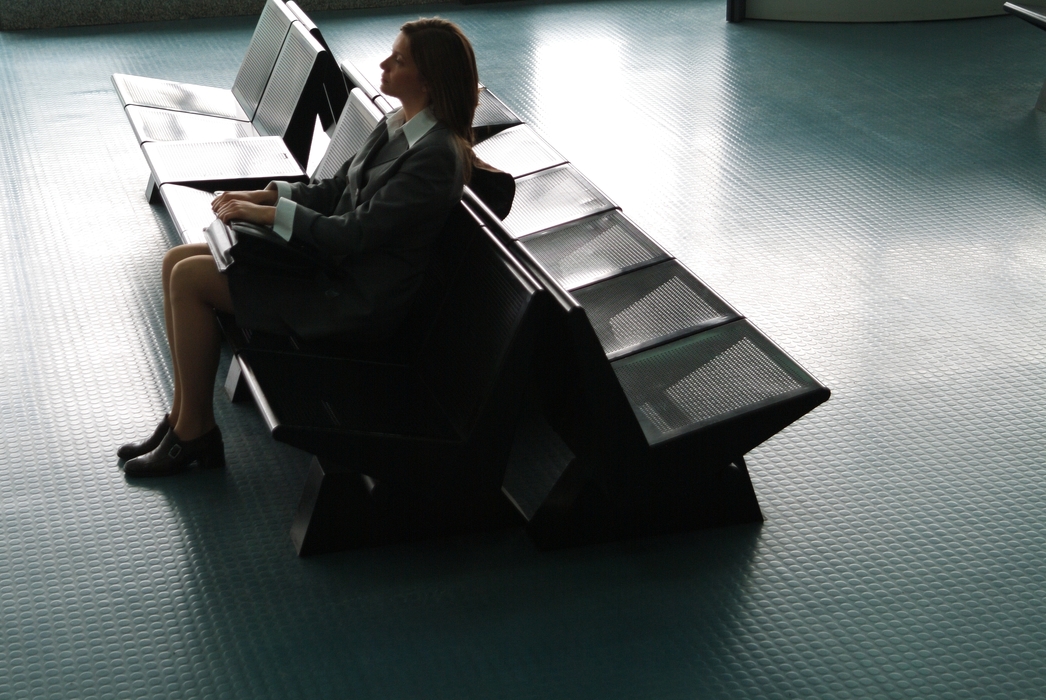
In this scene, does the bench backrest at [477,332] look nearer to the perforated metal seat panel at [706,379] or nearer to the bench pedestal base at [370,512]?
the bench pedestal base at [370,512]

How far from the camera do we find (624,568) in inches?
99.1

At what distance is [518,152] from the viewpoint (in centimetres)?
380

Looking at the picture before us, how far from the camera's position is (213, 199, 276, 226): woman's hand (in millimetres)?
2490

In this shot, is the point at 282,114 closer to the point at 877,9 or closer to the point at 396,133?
the point at 396,133

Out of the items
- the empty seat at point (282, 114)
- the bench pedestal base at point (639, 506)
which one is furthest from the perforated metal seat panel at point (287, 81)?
the bench pedestal base at point (639, 506)

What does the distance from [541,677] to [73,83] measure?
4.84 meters

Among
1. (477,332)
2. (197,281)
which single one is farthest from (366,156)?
(477,332)

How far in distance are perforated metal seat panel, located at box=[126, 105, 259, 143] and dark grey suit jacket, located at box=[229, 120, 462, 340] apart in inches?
67.0

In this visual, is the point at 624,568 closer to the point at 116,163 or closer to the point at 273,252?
the point at 273,252

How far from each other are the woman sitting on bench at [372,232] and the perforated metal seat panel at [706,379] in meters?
0.59

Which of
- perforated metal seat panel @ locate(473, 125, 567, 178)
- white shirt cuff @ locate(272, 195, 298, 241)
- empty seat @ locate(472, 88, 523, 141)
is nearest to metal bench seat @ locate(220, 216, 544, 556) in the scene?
white shirt cuff @ locate(272, 195, 298, 241)

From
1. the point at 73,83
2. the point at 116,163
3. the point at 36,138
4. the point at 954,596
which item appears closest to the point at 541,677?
the point at 954,596

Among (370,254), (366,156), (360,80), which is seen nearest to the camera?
(370,254)

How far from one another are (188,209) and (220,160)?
1.44 feet
